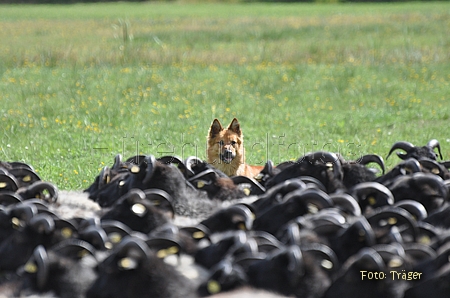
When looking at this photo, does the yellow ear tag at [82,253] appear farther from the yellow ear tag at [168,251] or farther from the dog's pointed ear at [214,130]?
the dog's pointed ear at [214,130]

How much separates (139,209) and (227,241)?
619mm

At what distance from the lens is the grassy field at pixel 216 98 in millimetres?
11258

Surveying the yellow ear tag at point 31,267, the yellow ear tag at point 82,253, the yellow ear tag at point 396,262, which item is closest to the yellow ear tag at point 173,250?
the yellow ear tag at point 82,253

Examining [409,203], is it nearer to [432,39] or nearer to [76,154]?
[76,154]

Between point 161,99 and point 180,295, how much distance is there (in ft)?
41.1

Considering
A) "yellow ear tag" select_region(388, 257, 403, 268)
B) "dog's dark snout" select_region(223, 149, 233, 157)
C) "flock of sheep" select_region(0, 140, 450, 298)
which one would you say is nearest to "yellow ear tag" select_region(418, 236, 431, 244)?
"flock of sheep" select_region(0, 140, 450, 298)

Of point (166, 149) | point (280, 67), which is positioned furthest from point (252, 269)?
point (280, 67)

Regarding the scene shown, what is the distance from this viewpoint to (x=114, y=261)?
9.78ft

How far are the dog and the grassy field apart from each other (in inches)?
17.8

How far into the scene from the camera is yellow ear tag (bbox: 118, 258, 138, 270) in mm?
2953

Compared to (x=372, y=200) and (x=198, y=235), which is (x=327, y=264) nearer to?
(x=198, y=235)

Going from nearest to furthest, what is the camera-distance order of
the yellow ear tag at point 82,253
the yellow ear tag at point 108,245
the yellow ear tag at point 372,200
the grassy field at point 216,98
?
1. the yellow ear tag at point 82,253
2. the yellow ear tag at point 108,245
3. the yellow ear tag at point 372,200
4. the grassy field at point 216,98

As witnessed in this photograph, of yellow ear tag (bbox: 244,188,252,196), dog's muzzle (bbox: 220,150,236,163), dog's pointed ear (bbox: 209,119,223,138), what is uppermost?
yellow ear tag (bbox: 244,188,252,196)

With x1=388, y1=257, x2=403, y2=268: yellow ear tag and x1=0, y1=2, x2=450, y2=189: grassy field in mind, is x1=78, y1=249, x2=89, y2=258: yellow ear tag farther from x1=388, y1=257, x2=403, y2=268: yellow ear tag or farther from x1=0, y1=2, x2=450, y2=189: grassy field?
x1=0, y1=2, x2=450, y2=189: grassy field
